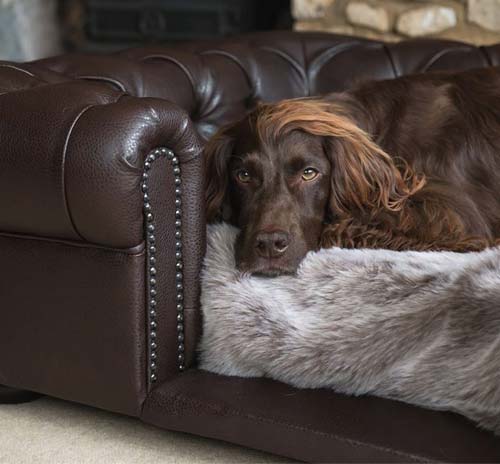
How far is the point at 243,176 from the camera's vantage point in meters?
1.82

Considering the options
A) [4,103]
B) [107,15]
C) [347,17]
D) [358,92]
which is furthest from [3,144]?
[107,15]

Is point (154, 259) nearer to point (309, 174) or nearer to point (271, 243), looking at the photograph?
point (271, 243)

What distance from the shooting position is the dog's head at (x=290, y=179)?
5.59 ft

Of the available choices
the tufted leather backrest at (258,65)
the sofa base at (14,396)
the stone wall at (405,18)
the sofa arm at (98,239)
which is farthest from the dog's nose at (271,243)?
the stone wall at (405,18)

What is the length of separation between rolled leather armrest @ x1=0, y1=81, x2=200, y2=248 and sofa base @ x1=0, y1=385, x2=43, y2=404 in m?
0.38

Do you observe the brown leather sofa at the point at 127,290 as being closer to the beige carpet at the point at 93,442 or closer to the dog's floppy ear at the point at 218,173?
the beige carpet at the point at 93,442

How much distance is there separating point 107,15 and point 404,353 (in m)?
2.97

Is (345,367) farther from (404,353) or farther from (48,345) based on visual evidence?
(48,345)

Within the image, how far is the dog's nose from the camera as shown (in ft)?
5.49

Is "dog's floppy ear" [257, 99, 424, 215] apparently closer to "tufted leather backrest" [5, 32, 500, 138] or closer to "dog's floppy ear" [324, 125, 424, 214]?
"dog's floppy ear" [324, 125, 424, 214]

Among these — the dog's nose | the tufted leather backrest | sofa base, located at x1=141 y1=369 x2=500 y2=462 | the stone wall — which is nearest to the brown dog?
the dog's nose

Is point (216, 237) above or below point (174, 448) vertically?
above

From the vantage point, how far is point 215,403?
1582 mm

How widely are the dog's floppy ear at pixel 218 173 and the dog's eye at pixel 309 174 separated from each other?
0.18 metres
